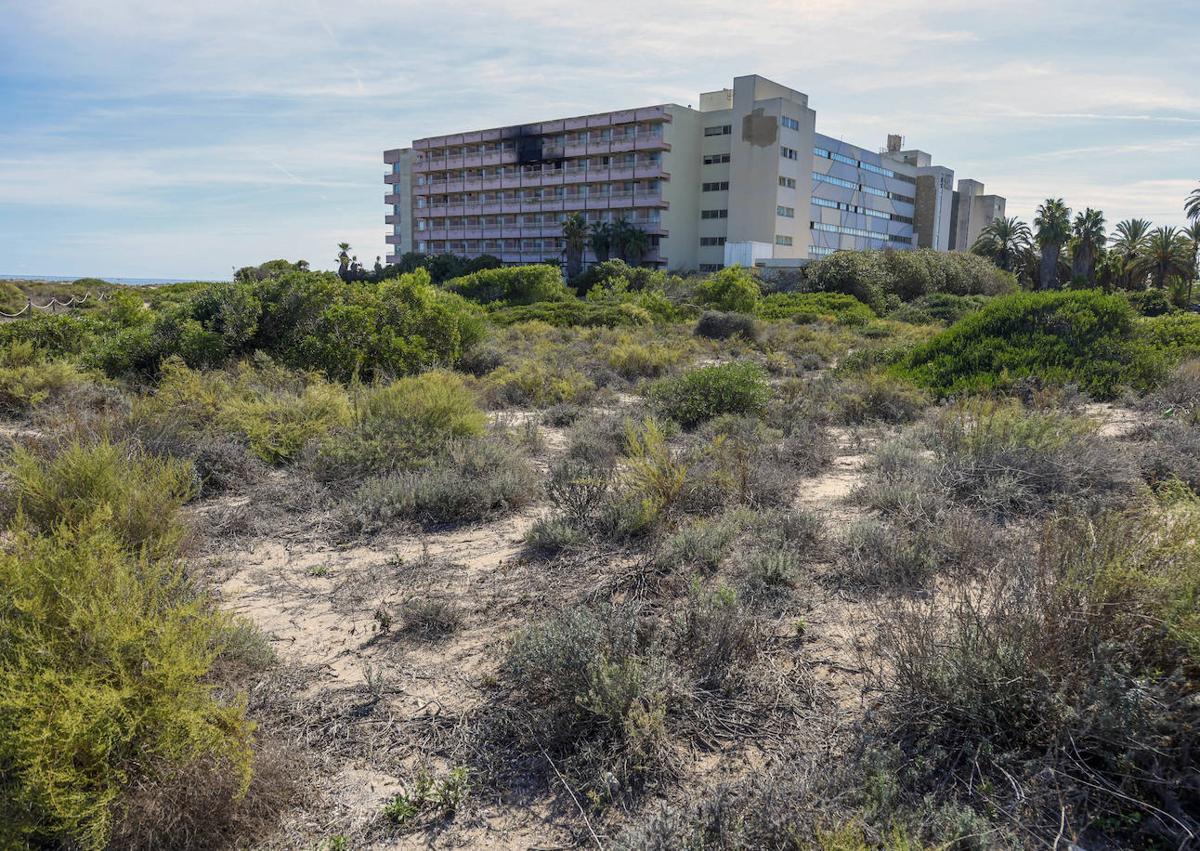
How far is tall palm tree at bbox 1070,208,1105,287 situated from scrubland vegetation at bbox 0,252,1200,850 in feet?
175

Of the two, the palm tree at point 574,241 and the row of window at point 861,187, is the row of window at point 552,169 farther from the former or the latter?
the row of window at point 861,187

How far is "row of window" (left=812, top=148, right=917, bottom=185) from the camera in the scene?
2525 inches

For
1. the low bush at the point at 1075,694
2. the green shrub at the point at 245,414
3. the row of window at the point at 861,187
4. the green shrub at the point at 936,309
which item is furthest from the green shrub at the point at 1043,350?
the row of window at the point at 861,187

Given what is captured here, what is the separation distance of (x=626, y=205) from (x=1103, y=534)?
61949 mm

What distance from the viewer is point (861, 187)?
69125 millimetres

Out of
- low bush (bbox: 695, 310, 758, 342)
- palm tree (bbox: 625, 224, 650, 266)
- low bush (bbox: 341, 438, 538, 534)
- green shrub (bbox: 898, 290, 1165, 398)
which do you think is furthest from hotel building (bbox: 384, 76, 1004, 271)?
low bush (bbox: 341, 438, 538, 534)

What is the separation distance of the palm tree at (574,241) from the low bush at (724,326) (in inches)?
1485

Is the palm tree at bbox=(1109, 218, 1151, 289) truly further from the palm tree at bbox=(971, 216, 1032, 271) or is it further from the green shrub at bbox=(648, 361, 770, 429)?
the green shrub at bbox=(648, 361, 770, 429)

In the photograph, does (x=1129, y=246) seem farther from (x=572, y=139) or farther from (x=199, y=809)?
(x=199, y=809)

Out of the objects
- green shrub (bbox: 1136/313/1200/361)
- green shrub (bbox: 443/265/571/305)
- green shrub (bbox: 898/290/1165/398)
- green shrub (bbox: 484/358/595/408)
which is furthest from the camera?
green shrub (bbox: 443/265/571/305)

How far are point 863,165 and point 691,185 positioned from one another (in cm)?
1808

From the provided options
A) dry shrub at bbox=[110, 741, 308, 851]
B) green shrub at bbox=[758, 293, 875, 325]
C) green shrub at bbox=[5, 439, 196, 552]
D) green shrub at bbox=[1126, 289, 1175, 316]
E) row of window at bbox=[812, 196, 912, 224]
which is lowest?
dry shrub at bbox=[110, 741, 308, 851]

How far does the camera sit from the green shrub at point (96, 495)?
5145 millimetres

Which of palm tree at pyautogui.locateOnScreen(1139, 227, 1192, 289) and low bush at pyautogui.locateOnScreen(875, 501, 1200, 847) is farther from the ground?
palm tree at pyautogui.locateOnScreen(1139, 227, 1192, 289)
